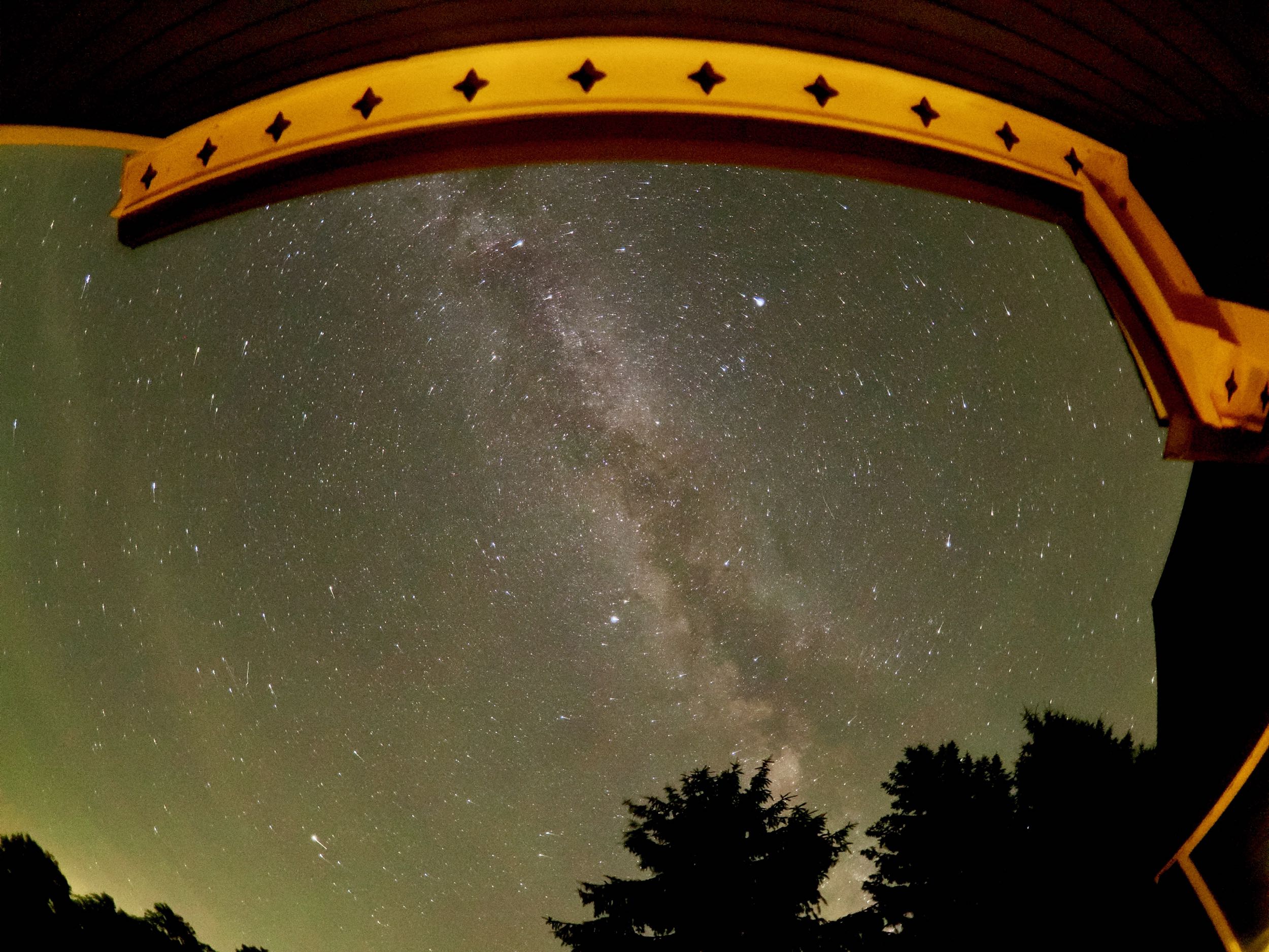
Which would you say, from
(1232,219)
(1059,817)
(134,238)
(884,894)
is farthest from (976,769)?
(134,238)

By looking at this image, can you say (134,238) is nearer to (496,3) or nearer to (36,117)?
(36,117)

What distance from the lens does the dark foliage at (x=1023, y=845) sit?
7.92 metres

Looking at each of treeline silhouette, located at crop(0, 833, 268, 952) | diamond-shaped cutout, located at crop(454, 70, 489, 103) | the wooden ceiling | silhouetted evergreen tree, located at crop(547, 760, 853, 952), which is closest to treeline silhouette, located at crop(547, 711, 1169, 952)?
silhouetted evergreen tree, located at crop(547, 760, 853, 952)

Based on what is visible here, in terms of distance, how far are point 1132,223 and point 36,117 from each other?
4.14 meters

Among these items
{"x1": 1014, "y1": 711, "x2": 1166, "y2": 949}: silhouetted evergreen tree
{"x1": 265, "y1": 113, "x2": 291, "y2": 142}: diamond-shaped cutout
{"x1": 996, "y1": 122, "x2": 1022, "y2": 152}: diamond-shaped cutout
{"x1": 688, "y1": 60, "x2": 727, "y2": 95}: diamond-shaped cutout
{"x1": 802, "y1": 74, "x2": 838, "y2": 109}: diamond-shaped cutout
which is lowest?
{"x1": 265, "y1": 113, "x2": 291, "y2": 142}: diamond-shaped cutout

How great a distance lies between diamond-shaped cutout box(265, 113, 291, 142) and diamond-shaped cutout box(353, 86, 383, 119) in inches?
10.7

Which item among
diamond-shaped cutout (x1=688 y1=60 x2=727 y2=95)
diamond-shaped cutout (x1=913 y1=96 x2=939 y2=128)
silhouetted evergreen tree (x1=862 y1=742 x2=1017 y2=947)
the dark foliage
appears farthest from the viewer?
silhouetted evergreen tree (x1=862 y1=742 x2=1017 y2=947)

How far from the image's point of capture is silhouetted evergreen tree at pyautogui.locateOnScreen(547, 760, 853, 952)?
9.42 m

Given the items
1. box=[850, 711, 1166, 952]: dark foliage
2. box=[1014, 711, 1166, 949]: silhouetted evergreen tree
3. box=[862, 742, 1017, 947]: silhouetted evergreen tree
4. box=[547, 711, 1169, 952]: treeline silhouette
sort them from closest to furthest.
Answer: box=[1014, 711, 1166, 949]: silhouetted evergreen tree
box=[850, 711, 1166, 952]: dark foliage
box=[547, 711, 1169, 952]: treeline silhouette
box=[862, 742, 1017, 947]: silhouetted evergreen tree

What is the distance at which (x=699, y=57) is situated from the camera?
231 centimetres

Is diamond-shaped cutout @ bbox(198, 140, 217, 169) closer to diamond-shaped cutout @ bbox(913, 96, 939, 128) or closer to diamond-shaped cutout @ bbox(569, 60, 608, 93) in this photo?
diamond-shaped cutout @ bbox(569, 60, 608, 93)

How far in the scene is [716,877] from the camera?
9914 mm

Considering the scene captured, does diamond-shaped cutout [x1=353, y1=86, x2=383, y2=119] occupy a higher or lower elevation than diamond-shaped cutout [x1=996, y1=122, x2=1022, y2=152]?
lower

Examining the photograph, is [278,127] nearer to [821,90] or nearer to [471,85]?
[471,85]
